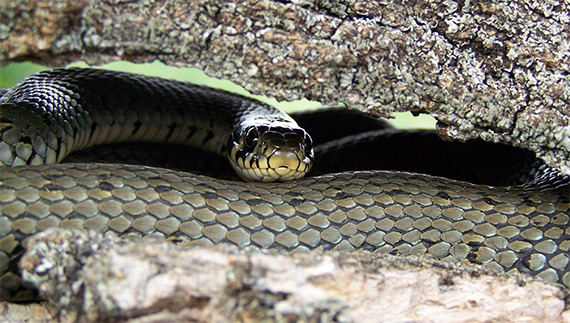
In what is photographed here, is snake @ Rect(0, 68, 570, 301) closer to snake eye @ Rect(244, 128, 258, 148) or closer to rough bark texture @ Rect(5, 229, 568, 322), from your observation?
snake eye @ Rect(244, 128, 258, 148)

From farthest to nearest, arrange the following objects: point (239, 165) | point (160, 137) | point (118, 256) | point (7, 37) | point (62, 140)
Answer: point (160, 137), point (239, 165), point (62, 140), point (7, 37), point (118, 256)

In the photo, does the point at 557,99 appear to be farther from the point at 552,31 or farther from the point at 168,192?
the point at 168,192

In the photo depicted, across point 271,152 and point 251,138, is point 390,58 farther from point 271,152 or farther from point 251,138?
point 251,138

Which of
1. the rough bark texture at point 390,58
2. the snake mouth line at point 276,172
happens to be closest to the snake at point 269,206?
the snake mouth line at point 276,172

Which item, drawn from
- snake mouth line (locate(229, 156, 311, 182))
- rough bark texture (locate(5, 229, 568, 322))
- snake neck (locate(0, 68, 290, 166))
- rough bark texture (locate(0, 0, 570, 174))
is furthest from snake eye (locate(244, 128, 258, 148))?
rough bark texture (locate(5, 229, 568, 322))

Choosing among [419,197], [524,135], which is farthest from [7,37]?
[524,135]

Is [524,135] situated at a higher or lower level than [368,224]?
higher
